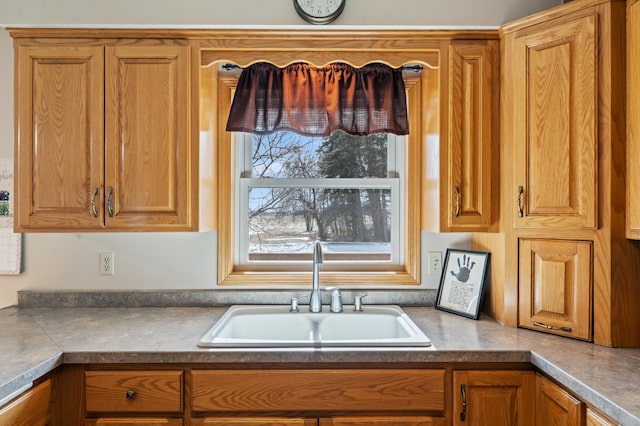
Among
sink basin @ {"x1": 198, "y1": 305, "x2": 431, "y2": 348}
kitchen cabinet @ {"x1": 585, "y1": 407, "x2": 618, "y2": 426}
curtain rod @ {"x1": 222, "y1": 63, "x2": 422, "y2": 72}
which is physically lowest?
kitchen cabinet @ {"x1": 585, "y1": 407, "x2": 618, "y2": 426}

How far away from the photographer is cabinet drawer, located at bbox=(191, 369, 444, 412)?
1.41 meters

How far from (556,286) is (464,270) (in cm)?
42

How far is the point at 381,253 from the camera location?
87.4 inches

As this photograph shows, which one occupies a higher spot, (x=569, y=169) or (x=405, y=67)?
(x=405, y=67)

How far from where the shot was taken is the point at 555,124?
155 cm

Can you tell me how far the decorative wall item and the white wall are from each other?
1.4 inches

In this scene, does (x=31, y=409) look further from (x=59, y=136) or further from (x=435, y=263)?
(x=435, y=263)

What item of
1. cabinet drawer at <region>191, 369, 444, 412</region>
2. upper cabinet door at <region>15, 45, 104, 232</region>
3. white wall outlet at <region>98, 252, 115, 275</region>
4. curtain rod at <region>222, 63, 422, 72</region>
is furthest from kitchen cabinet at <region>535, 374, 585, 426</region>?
white wall outlet at <region>98, 252, 115, 275</region>

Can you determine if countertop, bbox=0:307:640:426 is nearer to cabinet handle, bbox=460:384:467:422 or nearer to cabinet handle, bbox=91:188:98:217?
cabinet handle, bbox=460:384:467:422

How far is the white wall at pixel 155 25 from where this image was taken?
1.72 m

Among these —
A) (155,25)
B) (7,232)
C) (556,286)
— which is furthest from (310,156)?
(7,232)

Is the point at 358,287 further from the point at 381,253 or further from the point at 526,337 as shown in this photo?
the point at 526,337

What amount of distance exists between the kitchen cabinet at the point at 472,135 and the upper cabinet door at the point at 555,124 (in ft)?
0.32

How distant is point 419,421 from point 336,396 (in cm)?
29
